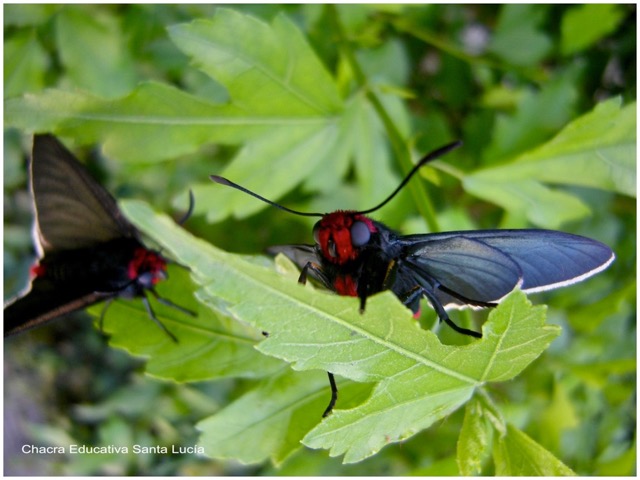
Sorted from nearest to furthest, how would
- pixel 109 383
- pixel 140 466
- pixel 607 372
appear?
pixel 607 372
pixel 140 466
pixel 109 383

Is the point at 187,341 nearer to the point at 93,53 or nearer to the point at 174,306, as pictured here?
the point at 174,306

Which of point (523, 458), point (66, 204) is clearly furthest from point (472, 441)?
point (66, 204)

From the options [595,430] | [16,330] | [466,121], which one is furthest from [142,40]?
[595,430]

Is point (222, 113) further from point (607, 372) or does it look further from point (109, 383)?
point (109, 383)

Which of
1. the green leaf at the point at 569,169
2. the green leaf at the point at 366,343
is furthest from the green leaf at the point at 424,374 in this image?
the green leaf at the point at 569,169

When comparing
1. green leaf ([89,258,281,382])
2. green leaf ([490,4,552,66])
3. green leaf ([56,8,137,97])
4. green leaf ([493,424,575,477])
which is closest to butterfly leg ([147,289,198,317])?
green leaf ([89,258,281,382])

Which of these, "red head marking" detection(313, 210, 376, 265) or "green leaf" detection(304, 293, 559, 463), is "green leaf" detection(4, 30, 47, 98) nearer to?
"red head marking" detection(313, 210, 376, 265)
